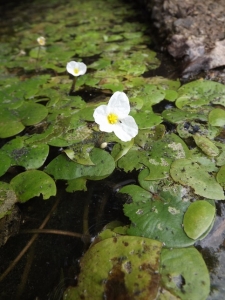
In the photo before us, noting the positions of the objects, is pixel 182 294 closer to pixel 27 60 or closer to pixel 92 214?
pixel 92 214

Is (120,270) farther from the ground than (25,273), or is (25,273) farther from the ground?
(120,270)

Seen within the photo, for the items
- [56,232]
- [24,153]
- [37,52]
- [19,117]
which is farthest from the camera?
[37,52]

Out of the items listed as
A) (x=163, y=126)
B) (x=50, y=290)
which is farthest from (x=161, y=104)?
(x=50, y=290)

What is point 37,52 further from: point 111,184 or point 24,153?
point 111,184

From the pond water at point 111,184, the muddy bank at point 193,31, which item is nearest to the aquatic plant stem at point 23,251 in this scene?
the pond water at point 111,184

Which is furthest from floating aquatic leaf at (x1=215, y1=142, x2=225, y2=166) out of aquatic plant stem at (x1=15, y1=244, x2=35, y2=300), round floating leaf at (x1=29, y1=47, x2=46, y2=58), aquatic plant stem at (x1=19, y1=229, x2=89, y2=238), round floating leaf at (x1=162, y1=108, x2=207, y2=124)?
round floating leaf at (x1=29, y1=47, x2=46, y2=58)

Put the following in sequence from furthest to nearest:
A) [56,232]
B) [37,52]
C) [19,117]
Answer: [37,52] < [19,117] < [56,232]

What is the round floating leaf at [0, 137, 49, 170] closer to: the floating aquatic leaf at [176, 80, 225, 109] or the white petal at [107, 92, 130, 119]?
the white petal at [107, 92, 130, 119]

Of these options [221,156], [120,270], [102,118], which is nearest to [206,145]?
[221,156]

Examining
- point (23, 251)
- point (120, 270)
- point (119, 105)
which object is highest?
point (119, 105)
